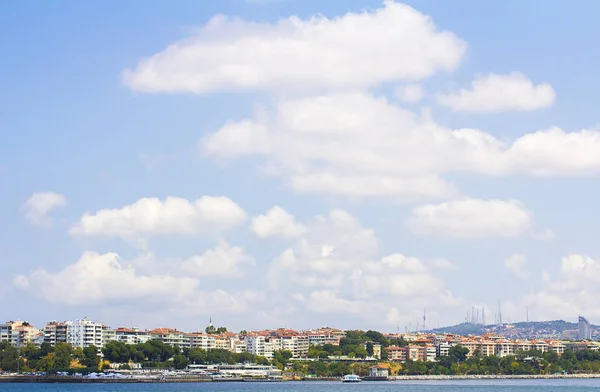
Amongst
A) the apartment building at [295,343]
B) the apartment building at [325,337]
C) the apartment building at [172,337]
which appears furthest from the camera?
the apartment building at [325,337]

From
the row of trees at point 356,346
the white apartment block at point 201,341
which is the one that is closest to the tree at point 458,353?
the row of trees at point 356,346

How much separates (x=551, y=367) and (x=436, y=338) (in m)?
32.6

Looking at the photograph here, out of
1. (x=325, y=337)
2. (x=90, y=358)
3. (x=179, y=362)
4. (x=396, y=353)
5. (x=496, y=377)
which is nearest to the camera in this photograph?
(x=90, y=358)

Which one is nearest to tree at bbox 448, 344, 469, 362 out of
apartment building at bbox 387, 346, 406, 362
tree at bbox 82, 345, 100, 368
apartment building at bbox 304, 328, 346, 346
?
apartment building at bbox 387, 346, 406, 362

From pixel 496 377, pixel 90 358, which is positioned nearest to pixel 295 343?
pixel 496 377

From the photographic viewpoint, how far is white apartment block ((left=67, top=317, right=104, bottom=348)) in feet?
A: 435

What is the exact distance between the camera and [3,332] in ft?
466

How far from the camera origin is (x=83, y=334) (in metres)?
133

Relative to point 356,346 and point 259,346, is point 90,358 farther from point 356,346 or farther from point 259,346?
point 356,346

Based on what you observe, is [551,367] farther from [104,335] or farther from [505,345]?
[104,335]

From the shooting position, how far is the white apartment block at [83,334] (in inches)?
5221

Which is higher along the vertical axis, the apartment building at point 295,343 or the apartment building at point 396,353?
the apartment building at point 295,343

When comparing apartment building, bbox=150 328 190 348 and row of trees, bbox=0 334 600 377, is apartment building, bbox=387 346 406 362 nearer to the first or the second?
row of trees, bbox=0 334 600 377

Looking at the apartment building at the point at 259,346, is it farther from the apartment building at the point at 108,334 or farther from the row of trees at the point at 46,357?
the row of trees at the point at 46,357
